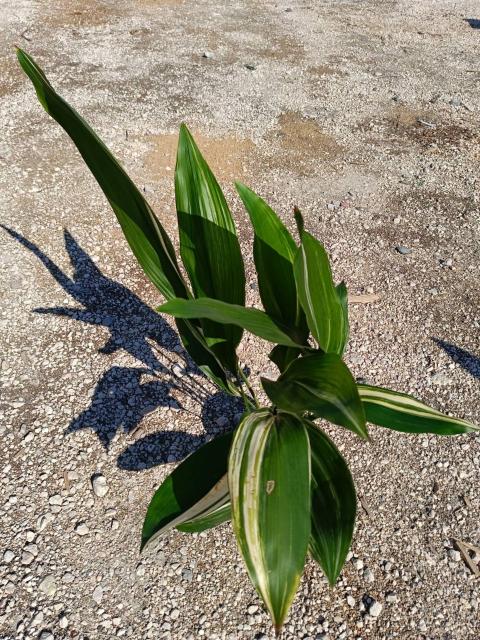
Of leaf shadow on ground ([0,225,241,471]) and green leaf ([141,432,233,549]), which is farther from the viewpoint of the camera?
A: leaf shadow on ground ([0,225,241,471])

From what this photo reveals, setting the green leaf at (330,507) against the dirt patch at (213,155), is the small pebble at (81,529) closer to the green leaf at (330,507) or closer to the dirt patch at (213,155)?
the green leaf at (330,507)

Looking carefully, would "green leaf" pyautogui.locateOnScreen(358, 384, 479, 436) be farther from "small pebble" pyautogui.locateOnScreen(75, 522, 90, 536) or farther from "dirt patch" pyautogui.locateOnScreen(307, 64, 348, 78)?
"dirt patch" pyautogui.locateOnScreen(307, 64, 348, 78)

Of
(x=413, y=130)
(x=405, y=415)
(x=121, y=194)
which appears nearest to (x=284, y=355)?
(x=405, y=415)

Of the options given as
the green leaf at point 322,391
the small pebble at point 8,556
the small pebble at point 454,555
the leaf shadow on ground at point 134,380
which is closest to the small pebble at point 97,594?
the small pebble at point 8,556

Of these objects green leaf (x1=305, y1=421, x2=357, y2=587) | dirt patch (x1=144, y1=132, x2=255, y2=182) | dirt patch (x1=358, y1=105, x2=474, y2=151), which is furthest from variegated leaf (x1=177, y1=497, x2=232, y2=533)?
dirt patch (x1=358, y1=105, x2=474, y2=151)

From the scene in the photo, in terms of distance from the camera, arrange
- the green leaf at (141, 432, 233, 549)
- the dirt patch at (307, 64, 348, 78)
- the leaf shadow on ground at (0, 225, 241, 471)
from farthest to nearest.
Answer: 1. the dirt patch at (307, 64, 348, 78)
2. the leaf shadow on ground at (0, 225, 241, 471)
3. the green leaf at (141, 432, 233, 549)
